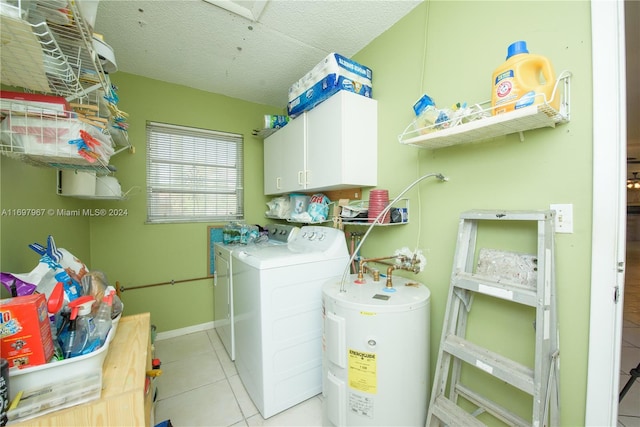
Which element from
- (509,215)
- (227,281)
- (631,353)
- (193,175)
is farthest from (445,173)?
(631,353)

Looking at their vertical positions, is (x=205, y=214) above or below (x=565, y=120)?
below

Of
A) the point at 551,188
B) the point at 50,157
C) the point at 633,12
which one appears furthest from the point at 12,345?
the point at 633,12

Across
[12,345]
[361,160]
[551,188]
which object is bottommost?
[12,345]

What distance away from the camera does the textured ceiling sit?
5.21ft

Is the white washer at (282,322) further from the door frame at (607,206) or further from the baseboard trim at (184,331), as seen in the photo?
the door frame at (607,206)

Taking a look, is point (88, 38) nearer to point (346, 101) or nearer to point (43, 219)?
point (43, 219)

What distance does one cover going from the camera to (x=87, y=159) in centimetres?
89

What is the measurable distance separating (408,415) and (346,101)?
1875 mm

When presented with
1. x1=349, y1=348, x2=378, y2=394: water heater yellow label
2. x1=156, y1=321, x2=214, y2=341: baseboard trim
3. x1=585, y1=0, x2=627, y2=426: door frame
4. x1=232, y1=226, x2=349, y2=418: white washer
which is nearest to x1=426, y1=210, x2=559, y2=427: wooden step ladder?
x1=585, y1=0, x2=627, y2=426: door frame

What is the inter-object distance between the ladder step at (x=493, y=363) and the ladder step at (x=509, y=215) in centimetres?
62

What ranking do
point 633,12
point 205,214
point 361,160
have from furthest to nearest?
point 205,214, point 361,160, point 633,12

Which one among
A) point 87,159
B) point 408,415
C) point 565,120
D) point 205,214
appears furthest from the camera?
point 205,214

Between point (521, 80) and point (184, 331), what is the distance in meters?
3.31

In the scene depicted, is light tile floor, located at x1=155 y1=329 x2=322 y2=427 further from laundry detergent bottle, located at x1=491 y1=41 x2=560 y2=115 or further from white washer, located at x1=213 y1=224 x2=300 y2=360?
laundry detergent bottle, located at x1=491 y1=41 x2=560 y2=115
